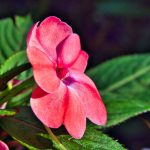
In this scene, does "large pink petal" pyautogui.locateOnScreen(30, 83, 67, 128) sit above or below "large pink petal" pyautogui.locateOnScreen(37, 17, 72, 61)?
below

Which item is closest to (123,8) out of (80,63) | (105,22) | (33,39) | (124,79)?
(105,22)

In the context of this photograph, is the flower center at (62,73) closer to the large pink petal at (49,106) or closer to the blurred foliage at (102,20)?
the large pink petal at (49,106)

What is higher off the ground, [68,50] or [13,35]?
[68,50]

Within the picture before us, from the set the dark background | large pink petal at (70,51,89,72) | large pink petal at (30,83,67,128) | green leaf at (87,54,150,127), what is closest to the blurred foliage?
the dark background

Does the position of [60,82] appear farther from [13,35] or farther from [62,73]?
[13,35]

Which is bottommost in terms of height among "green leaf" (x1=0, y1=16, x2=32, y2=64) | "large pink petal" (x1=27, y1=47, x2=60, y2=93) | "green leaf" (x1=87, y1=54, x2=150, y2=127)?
"green leaf" (x1=87, y1=54, x2=150, y2=127)

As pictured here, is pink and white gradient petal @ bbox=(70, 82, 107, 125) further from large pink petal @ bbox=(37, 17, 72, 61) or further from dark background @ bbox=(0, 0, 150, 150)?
dark background @ bbox=(0, 0, 150, 150)

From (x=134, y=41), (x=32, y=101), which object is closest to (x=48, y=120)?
(x=32, y=101)
